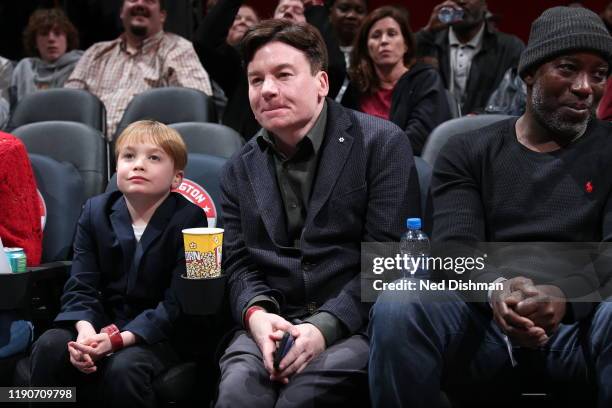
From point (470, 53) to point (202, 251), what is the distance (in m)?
2.82

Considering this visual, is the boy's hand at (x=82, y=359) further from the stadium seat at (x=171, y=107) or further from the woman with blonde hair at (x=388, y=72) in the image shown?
the woman with blonde hair at (x=388, y=72)

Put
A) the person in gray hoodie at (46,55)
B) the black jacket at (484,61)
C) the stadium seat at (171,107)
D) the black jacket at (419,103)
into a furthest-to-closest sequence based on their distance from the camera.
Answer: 1. the person in gray hoodie at (46,55)
2. the black jacket at (484,61)
3. the stadium seat at (171,107)
4. the black jacket at (419,103)

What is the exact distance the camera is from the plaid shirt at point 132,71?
14.6 ft

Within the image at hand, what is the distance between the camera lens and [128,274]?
2373 millimetres

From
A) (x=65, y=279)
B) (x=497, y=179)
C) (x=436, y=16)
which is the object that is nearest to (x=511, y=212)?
(x=497, y=179)

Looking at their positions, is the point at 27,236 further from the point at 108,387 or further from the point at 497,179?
the point at 497,179

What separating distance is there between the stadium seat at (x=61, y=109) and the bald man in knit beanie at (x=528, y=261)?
2320 millimetres

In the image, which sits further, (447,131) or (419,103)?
(419,103)

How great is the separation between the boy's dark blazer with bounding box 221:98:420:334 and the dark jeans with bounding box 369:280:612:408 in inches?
11.0

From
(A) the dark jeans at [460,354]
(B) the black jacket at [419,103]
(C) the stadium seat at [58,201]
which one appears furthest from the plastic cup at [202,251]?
(B) the black jacket at [419,103]

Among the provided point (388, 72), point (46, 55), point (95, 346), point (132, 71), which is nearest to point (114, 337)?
point (95, 346)

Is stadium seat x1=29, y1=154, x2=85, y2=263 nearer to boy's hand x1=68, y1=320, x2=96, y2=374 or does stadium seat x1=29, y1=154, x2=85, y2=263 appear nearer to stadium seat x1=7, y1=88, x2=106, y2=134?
boy's hand x1=68, y1=320, x2=96, y2=374

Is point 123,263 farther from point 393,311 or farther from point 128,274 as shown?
point 393,311

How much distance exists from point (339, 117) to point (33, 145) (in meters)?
1.53
